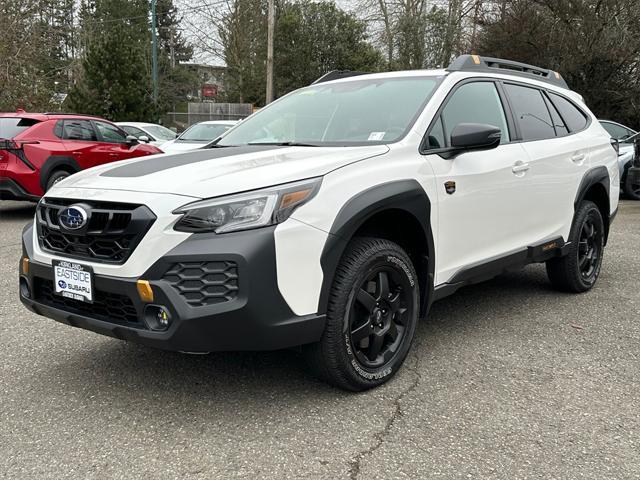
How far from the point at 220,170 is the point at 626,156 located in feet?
36.4

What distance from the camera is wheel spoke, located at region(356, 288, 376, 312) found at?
3041 mm

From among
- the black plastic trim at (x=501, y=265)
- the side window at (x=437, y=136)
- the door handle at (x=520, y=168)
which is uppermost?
the side window at (x=437, y=136)

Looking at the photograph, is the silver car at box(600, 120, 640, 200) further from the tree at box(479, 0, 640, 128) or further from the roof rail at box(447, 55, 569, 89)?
the roof rail at box(447, 55, 569, 89)

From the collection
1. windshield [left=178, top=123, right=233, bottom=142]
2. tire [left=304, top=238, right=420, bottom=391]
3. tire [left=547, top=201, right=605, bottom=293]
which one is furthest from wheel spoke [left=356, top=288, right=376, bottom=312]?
windshield [left=178, top=123, right=233, bottom=142]

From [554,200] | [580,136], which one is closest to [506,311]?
[554,200]

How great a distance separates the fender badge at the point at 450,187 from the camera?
3492mm

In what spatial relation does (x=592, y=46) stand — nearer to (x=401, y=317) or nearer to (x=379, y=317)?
(x=401, y=317)

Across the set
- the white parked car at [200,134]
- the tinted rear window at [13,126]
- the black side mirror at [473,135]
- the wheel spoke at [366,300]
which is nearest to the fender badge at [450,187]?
the black side mirror at [473,135]

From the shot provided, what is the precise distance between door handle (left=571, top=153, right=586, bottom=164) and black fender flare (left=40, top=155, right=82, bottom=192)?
740 cm

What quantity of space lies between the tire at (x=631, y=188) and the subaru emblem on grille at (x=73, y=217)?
416 inches

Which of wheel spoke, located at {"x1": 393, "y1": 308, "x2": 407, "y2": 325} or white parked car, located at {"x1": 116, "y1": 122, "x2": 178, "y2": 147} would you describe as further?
white parked car, located at {"x1": 116, "y1": 122, "x2": 178, "y2": 147}

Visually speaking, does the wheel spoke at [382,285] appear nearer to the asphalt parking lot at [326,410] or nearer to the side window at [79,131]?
the asphalt parking lot at [326,410]

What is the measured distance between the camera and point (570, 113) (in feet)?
16.7

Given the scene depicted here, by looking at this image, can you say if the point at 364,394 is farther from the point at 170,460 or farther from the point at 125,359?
the point at 125,359
